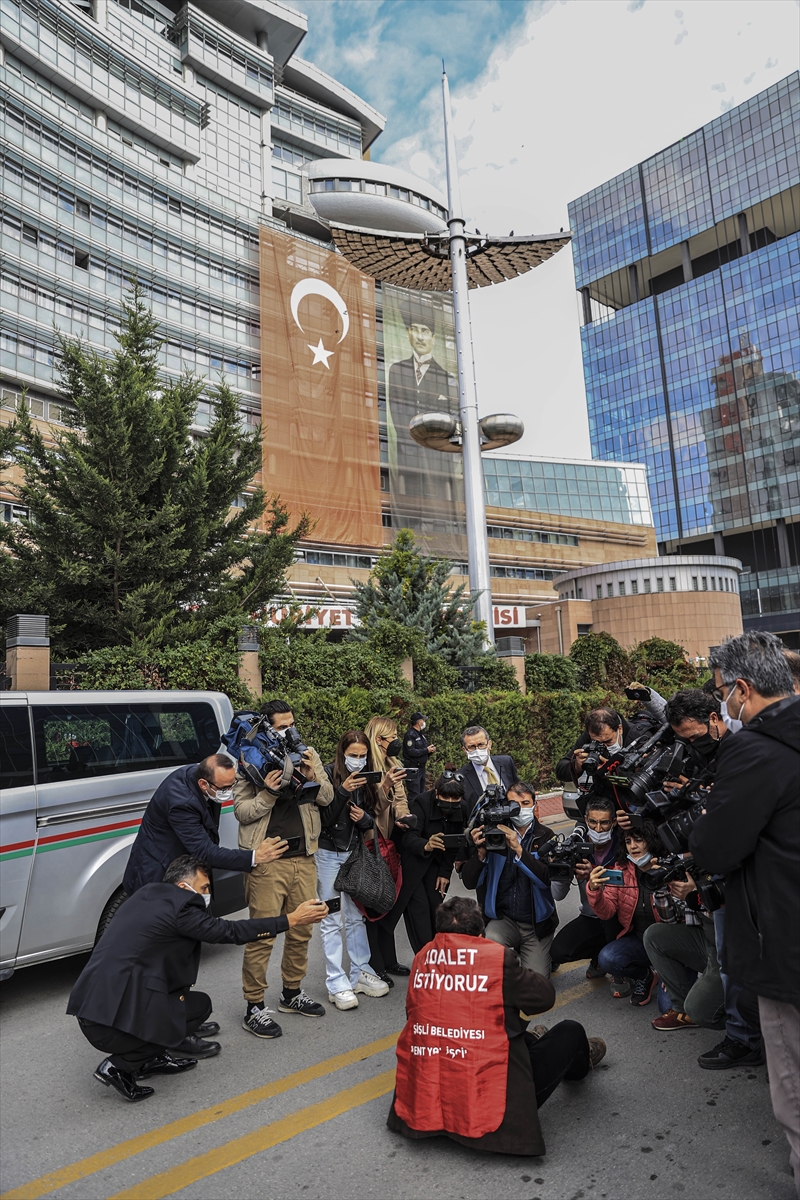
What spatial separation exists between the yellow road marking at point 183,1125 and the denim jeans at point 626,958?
1.38 m

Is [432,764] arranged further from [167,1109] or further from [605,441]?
[605,441]

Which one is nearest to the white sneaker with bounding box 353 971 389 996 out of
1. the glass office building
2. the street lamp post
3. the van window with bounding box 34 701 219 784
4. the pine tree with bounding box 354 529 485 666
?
the van window with bounding box 34 701 219 784

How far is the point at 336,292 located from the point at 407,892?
5138 cm

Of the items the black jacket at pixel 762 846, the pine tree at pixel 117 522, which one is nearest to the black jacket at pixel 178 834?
the black jacket at pixel 762 846

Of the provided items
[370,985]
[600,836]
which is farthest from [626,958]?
[370,985]

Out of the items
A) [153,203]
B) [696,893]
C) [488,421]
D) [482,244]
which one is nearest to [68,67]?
[153,203]

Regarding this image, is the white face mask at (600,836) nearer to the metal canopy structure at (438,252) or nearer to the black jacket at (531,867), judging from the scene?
the black jacket at (531,867)

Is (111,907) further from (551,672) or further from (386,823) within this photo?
(551,672)

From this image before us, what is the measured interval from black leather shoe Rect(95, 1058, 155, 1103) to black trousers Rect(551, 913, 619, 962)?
256cm

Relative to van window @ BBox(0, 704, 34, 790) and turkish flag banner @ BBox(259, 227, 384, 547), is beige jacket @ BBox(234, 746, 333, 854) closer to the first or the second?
van window @ BBox(0, 704, 34, 790)

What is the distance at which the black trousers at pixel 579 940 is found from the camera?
522 cm

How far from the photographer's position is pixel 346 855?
18.5 feet

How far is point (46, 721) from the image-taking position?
5.65 metres

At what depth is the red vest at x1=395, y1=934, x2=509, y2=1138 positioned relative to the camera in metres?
3.25
